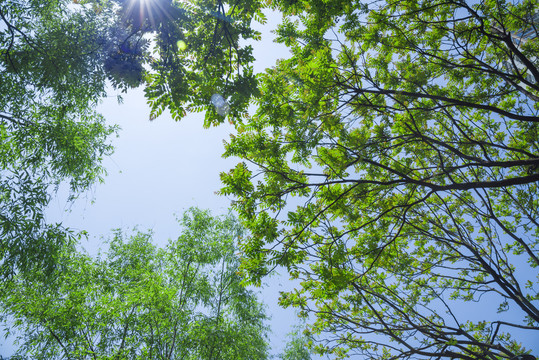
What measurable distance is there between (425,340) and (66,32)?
9.12m

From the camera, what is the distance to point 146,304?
8.18 metres

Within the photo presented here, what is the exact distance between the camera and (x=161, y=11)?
330cm

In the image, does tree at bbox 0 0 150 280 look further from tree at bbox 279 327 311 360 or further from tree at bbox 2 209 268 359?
tree at bbox 279 327 311 360

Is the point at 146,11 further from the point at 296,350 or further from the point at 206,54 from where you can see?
the point at 296,350

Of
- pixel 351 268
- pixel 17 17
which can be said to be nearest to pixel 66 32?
pixel 17 17

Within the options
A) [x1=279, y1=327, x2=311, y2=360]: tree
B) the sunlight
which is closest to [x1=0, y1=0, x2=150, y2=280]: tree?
the sunlight

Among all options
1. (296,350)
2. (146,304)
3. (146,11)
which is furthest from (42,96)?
(296,350)

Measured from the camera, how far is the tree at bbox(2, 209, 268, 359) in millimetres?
7582

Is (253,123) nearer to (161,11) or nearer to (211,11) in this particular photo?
(211,11)

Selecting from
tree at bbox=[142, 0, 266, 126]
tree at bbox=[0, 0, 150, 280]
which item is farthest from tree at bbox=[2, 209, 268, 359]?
tree at bbox=[142, 0, 266, 126]

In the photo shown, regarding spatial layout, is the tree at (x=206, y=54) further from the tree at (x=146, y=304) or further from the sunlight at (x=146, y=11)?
the tree at (x=146, y=304)

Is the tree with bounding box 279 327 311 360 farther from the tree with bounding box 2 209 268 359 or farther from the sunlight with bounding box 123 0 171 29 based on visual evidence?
the sunlight with bounding box 123 0 171 29

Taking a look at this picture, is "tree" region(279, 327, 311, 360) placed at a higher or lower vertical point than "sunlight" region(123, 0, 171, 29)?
lower

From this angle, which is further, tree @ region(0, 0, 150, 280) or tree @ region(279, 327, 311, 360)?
tree @ region(279, 327, 311, 360)
